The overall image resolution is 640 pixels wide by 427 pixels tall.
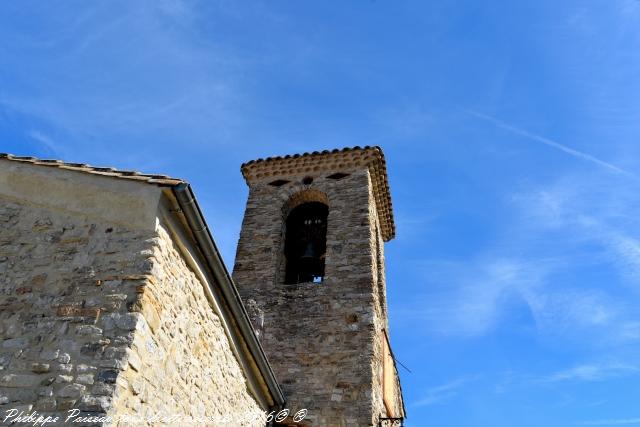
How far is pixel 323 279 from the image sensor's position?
866 centimetres

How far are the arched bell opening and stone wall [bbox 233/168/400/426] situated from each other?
8.1 inches

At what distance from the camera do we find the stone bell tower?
7.43 meters

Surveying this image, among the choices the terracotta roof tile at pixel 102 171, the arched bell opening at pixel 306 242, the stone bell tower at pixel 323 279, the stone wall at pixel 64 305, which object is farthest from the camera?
the arched bell opening at pixel 306 242

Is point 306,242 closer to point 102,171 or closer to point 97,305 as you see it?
point 102,171

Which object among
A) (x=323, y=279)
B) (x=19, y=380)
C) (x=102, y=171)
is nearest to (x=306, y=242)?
(x=323, y=279)

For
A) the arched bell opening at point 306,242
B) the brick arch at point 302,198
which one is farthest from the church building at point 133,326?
the brick arch at point 302,198

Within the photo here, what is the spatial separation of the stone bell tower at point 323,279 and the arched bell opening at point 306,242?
20mm

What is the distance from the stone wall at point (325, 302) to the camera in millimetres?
7324

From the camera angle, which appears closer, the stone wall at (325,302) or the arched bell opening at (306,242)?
the stone wall at (325,302)

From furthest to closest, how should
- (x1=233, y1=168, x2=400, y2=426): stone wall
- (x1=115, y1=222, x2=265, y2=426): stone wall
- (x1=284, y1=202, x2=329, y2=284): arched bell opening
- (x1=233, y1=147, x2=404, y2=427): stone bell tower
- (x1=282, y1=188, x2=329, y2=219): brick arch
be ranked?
(x1=282, y1=188, x2=329, y2=219): brick arch, (x1=284, y1=202, x2=329, y2=284): arched bell opening, (x1=233, y1=147, x2=404, y2=427): stone bell tower, (x1=233, y1=168, x2=400, y2=426): stone wall, (x1=115, y1=222, x2=265, y2=426): stone wall

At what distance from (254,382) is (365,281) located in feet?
9.15

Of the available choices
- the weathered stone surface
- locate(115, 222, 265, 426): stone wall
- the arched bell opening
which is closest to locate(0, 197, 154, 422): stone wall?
the weathered stone surface

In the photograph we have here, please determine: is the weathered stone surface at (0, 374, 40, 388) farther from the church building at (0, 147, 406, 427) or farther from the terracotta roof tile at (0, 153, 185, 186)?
the terracotta roof tile at (0, 153, 185, 186)

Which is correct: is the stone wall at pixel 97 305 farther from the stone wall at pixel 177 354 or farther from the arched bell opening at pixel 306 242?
the arched bell opening at pixel 306 242
